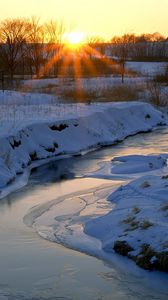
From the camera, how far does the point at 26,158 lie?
57.0ft

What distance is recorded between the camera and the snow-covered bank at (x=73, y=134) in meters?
16.4

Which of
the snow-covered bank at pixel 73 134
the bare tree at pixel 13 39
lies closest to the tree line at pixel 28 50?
the bare tree at pixel 13 39

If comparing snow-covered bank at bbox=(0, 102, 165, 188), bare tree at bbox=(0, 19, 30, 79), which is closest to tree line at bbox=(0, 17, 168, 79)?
bare tree at bbox=(0, 19, 30, 79)

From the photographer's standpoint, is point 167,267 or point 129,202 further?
point 129,202

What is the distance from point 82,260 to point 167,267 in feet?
4.51

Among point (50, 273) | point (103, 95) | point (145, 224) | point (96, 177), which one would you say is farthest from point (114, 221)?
point (103, 95)

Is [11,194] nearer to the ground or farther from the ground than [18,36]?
nearer to the ground

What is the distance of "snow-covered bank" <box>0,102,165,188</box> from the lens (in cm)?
1645

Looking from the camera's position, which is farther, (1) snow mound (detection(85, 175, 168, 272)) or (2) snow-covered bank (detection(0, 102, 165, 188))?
(2) snow-covered bank (detection(0, 102, 165, 188))

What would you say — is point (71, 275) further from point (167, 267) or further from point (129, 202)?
point (129, 202)

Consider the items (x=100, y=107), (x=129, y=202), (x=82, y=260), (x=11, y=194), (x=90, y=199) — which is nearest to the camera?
(x=82, y=260)

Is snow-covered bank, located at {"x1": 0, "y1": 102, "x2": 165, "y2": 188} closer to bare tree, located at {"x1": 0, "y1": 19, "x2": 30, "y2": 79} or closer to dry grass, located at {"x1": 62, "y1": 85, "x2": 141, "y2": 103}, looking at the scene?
dry grass, located at {"x1": 62, "y1": 85, "x2": 141, "y2": 103}

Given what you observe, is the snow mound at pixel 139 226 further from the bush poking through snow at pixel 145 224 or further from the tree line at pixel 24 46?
the tree line at pixel 24 46

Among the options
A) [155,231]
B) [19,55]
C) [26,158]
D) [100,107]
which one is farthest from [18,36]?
[155,231]
